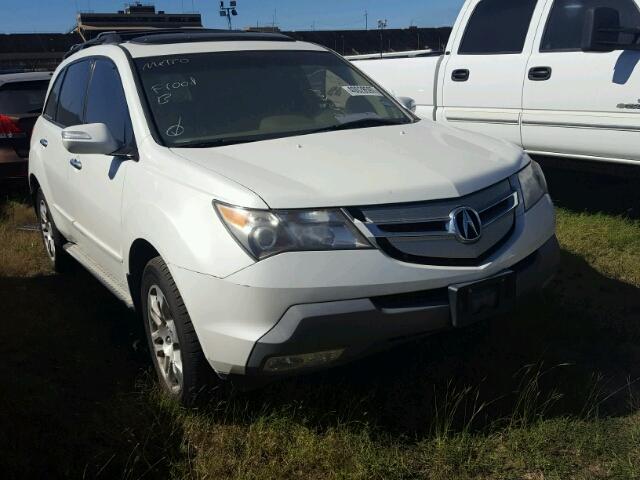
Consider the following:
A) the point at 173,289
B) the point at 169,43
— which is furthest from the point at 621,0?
the point at 173,289

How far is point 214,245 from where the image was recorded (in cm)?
264

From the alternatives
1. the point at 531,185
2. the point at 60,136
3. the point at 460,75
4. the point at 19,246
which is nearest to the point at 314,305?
the point at 531,185

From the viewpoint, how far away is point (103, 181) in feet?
12.0

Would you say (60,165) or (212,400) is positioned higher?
(60,165)

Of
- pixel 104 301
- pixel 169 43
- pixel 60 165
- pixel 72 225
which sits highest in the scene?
pixel 169 43

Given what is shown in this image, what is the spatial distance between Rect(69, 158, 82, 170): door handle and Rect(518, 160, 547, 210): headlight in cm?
254

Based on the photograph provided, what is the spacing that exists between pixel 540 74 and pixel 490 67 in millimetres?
597

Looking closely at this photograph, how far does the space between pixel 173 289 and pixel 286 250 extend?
0.61 meters

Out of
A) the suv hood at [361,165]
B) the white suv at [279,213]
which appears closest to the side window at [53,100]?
the white suv at [279,213]

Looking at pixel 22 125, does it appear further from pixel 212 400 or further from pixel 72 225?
pixel 212 400

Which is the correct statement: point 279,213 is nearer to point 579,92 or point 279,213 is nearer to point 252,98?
point 252,98

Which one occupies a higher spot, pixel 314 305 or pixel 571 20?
pixel 571 20

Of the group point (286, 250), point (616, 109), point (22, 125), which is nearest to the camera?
point (286, 250)

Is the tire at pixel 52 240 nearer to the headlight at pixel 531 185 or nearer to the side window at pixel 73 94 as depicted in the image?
the side window at pixel 73 94
